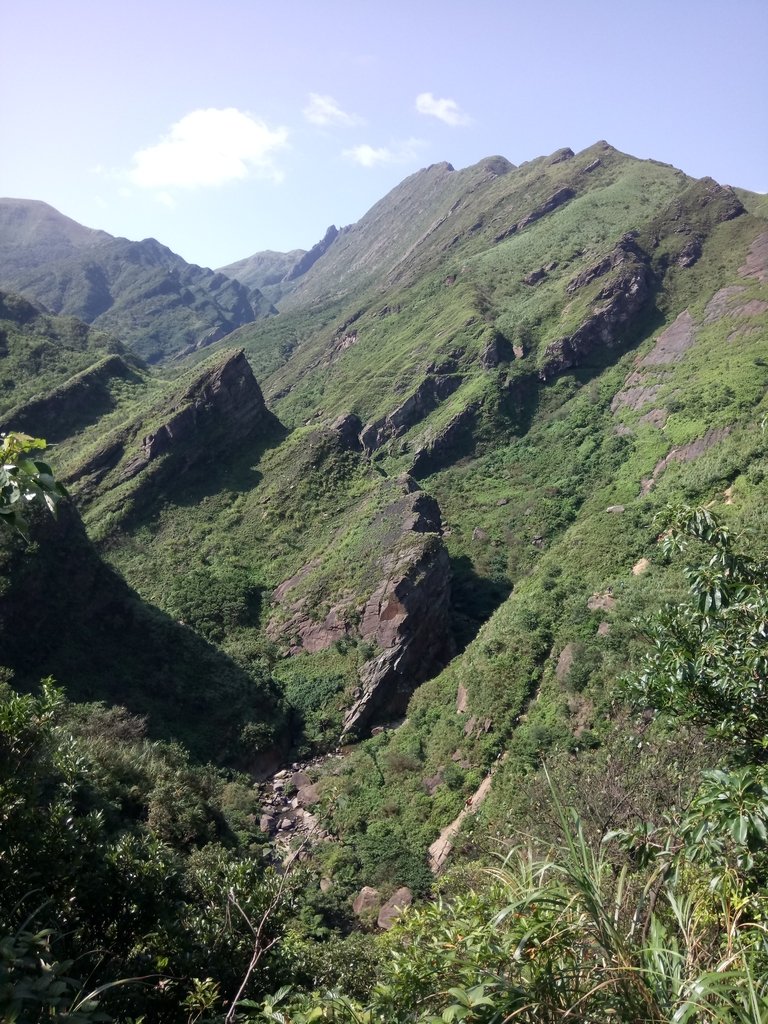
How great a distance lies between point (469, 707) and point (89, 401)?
50.4 metres

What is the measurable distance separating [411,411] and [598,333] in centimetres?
2118

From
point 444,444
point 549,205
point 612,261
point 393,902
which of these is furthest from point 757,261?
point 393,902

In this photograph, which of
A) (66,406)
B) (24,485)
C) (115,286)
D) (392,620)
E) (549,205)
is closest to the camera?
(24,485)

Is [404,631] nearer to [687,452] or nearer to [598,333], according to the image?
[687,452]

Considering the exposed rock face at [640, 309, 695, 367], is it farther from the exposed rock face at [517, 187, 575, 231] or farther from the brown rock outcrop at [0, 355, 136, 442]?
the brown rock outcrop at [0, 355, 136, 442]

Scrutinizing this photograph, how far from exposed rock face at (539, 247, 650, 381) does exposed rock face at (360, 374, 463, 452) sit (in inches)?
401

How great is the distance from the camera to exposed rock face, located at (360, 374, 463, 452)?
62281 millimetres

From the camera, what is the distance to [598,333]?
60.9 m

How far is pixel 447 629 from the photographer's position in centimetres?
3375

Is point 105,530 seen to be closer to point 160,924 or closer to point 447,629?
point 447,629

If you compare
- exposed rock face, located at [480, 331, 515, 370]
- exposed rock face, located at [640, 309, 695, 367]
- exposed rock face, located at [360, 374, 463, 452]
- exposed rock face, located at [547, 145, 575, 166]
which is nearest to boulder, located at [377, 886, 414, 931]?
exposed rock face, located at [360, 374, 463, 452]

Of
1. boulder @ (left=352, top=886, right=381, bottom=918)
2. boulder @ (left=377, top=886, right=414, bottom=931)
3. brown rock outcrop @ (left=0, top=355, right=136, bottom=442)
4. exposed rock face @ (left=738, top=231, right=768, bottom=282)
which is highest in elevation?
exposed rock face @ (left=738, top=231, right=768, bottom=282)

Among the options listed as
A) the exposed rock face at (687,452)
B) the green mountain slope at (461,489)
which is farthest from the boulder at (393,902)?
the exposed rock face at (687,452)

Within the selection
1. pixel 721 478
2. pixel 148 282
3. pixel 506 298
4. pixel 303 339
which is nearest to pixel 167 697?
pixel 721 478
